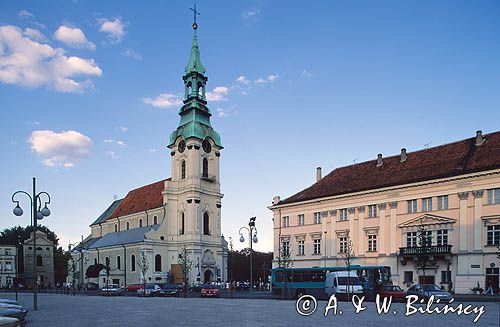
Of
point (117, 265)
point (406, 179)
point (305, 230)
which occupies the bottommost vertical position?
point (117, 265)

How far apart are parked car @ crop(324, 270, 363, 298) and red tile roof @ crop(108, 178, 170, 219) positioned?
48.5m

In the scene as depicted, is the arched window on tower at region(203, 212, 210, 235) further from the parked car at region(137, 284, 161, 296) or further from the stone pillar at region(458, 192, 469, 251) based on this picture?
the stone pillar at region(458, 192, 469, 251)

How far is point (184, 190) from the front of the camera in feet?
274

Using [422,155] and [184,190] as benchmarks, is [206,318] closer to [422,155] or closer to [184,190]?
[422,155]

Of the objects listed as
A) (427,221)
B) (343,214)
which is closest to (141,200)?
(343,214)

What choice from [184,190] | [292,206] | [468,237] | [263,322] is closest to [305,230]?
[292,206]

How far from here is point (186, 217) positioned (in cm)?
8262

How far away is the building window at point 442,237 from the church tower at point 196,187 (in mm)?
39944

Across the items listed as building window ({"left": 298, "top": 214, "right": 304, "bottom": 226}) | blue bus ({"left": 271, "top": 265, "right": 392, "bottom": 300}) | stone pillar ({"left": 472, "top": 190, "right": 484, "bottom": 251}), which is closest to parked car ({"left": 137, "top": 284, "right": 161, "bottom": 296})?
blue bus ({"left": 271, "top": 265, "right": 392, "bottom": 300})

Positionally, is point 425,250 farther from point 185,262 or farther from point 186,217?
point 186,217

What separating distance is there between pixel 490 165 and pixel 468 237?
6868 mm

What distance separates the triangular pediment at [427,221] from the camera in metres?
50.1

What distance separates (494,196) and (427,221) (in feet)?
23.1

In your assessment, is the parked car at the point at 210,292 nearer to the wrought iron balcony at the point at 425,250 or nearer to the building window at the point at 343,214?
the building window at the point at 343,214
